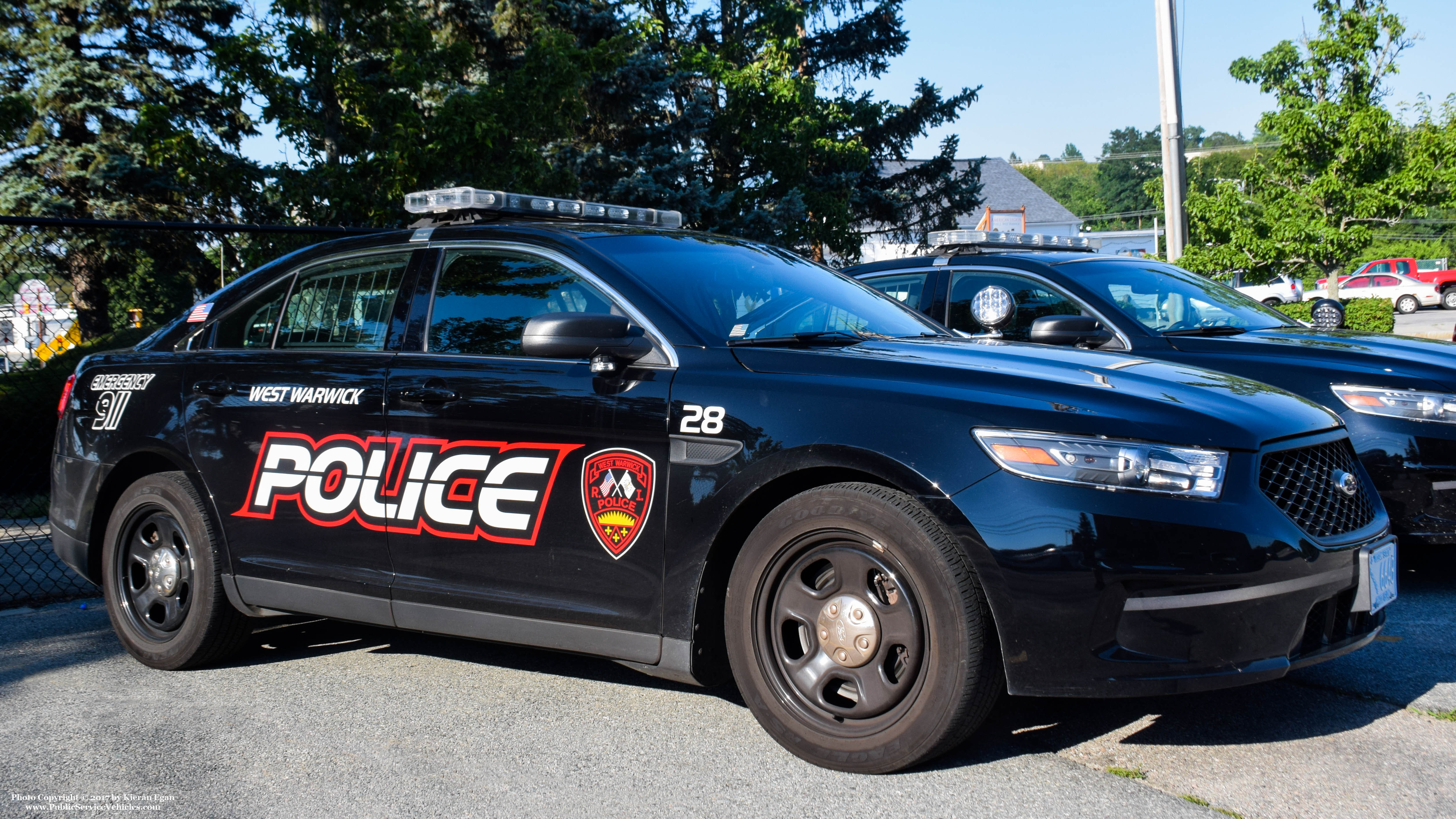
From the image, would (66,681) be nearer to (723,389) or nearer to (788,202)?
(723,389)

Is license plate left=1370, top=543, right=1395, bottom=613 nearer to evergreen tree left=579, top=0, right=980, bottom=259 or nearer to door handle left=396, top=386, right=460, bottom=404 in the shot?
door handle left=396, top=386, right=460, bottom=404

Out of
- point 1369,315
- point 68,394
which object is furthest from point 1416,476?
point 1369,315

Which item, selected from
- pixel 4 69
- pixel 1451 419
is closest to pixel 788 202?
pixel 4 69

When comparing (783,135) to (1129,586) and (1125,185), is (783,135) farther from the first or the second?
(1125,185)

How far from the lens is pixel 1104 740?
A: 11.2ft

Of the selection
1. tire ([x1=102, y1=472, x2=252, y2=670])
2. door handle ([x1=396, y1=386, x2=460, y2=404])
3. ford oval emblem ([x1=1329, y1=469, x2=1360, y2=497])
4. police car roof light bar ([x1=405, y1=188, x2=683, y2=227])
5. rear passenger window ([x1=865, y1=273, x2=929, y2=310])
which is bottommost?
tire ([x1=102, y1=472, x2=252, y2=670])

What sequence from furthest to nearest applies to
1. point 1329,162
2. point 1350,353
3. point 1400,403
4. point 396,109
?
point 1329,162
point 396,109
point 1350,353
point 1400,403

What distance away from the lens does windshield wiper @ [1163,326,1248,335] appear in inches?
239

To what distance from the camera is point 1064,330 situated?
529 centimetres

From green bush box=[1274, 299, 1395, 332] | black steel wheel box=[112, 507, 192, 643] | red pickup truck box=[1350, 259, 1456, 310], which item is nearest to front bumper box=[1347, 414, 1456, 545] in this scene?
black steel wheel box=[112, 507, 192, 643]

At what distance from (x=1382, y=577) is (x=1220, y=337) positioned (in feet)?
9.70

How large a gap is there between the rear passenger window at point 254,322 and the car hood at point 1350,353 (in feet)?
14.0

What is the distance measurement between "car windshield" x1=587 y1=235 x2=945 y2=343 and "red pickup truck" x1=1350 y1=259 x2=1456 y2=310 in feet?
153

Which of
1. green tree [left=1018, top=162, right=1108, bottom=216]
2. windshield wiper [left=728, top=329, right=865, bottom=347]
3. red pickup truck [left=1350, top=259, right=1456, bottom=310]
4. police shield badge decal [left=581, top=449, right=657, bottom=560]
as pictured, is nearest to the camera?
police shield badge decal [left=581, top=449, right=657, bottom=560]
